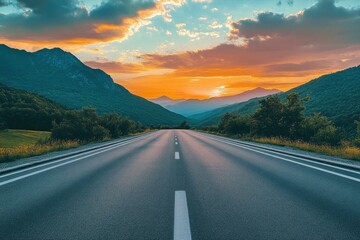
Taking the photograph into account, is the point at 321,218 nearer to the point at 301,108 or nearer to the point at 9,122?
the point at 301,108

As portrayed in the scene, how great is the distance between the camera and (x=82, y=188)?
5.85 metres

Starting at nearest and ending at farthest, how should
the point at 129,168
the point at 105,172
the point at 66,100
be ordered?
the point at 105,172 < the point at 129,168 < the point at 66,100

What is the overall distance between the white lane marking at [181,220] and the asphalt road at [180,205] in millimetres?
12

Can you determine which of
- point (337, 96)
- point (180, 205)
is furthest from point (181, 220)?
point (337, 96)

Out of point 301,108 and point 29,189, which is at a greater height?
point 301,108

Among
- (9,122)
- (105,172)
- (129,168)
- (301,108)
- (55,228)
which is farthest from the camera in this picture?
(9,122)

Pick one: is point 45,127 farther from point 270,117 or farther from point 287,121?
point 287,121

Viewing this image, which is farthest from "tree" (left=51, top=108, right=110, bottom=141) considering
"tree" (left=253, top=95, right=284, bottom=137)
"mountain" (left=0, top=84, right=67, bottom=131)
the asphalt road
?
"mountain" (left=0, top=84, right=67, bottom=131)

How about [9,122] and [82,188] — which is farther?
[9,122]

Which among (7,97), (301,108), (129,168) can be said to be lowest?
(129,168)

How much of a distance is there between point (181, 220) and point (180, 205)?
75 centimetres

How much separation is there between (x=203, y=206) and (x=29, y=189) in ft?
12.7

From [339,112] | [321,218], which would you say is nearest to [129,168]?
[321,218]

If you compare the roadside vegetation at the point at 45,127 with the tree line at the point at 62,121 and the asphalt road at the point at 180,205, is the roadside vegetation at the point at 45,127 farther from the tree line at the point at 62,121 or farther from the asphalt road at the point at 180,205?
the asphalt road at the point at 180,205
